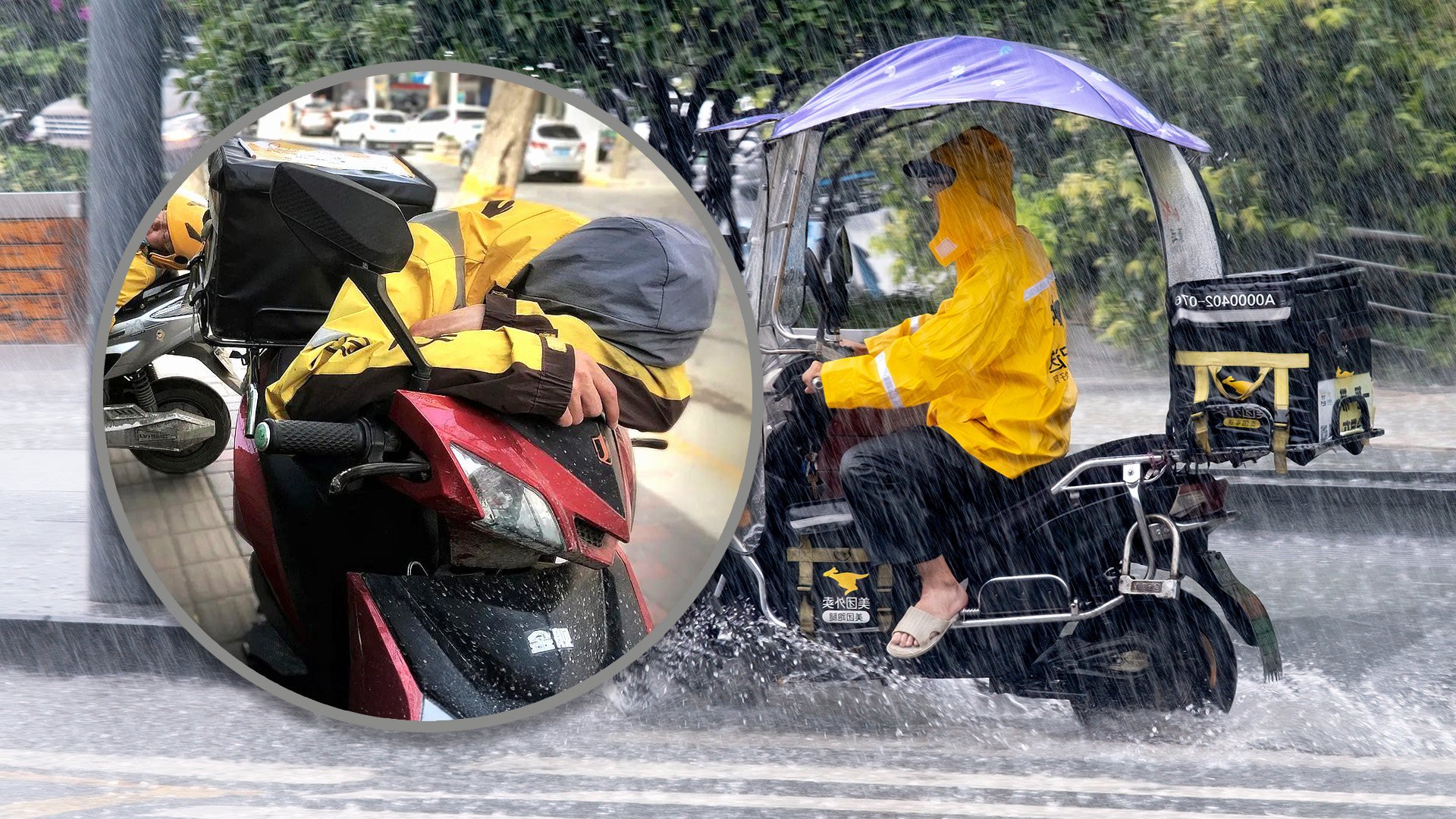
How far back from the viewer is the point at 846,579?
13.3ft

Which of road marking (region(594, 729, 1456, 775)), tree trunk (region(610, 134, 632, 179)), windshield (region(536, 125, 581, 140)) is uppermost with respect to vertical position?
windshield (region(536, 125, 581, 140))

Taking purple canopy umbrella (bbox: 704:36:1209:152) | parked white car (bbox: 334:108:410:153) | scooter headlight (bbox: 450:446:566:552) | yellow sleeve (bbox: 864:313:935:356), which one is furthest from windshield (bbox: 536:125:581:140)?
yellow sleeve (bbox: 864:313:935:356)

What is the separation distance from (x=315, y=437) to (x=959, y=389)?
2.27 metres

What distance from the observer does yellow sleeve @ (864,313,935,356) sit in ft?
13.1

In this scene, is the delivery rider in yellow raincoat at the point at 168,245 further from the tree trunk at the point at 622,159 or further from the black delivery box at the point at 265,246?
the tree trunk at the point at 622,159

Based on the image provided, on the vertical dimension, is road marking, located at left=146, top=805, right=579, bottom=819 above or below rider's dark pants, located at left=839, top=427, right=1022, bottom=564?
below

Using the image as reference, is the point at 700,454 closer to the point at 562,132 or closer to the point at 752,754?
the point at 562,132

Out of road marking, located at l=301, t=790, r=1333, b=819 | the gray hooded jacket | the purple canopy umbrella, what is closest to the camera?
the gray hooded jacket

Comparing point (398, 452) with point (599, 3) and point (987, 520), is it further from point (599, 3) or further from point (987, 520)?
point (599, 3)

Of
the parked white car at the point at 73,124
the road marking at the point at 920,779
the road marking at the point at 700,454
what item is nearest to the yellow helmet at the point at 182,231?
the road marking at the point at 700,454

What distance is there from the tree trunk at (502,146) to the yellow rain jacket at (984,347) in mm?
1584

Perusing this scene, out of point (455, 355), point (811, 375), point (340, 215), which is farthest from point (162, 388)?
point (811, 375)

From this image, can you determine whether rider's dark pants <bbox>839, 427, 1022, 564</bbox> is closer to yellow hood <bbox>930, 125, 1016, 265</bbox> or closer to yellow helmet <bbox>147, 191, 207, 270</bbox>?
yellow hood <bbox>930, 125, 1016, 265</bbox>

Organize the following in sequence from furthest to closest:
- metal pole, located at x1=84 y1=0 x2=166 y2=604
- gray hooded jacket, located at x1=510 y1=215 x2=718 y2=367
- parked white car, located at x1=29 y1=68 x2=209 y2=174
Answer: parked white car, located at x1=29 y1=68 x2=209 y2=174, metal pole, located at x1=84 y1=0 x2=166 y2=604, gray hooded jacket, located at x1=510 y1=215 x2=718 y2=367
